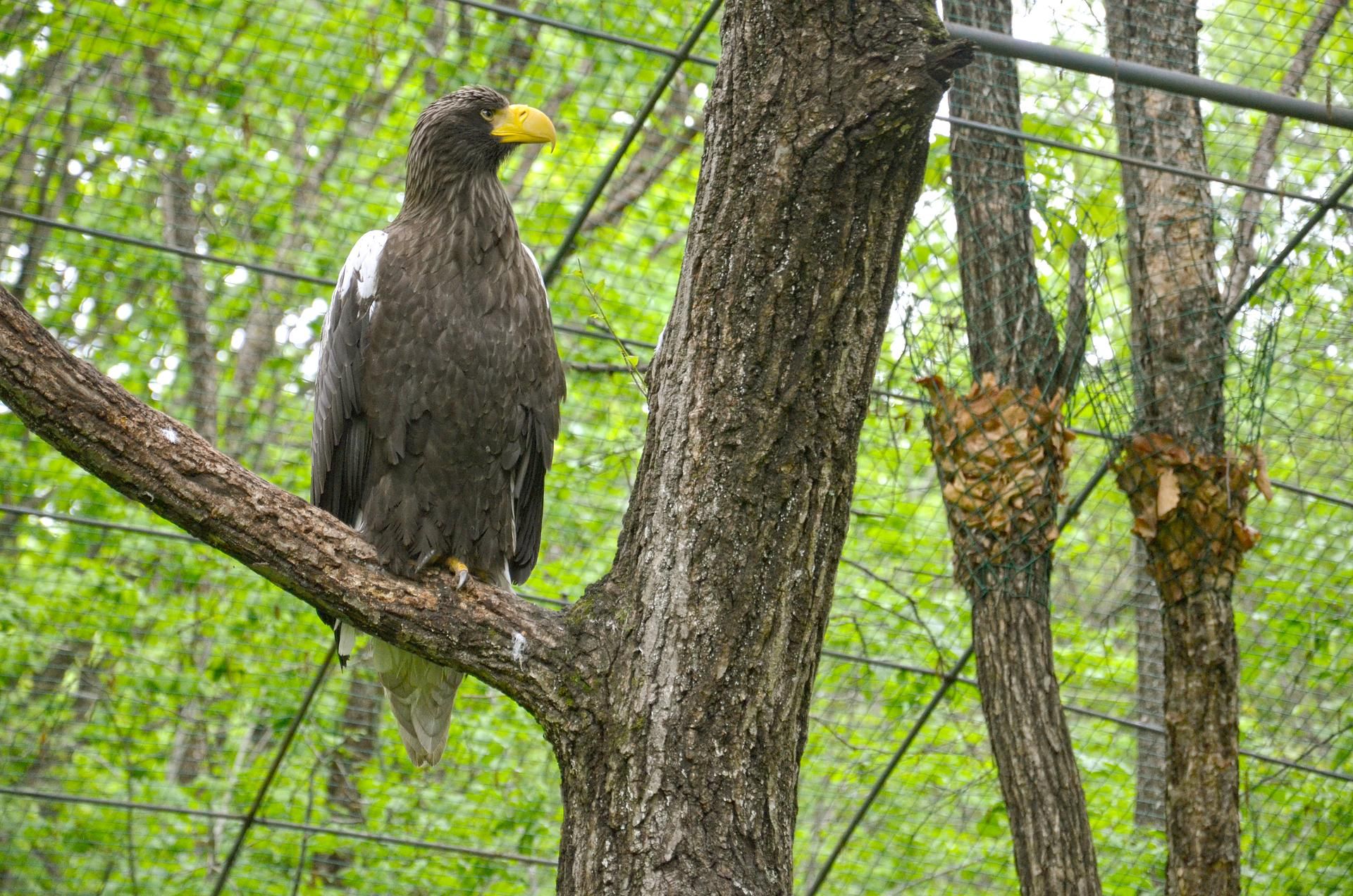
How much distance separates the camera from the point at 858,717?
595 centimetres

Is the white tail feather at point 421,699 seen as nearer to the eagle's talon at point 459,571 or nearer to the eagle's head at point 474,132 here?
the eagle's talon at point 459,571

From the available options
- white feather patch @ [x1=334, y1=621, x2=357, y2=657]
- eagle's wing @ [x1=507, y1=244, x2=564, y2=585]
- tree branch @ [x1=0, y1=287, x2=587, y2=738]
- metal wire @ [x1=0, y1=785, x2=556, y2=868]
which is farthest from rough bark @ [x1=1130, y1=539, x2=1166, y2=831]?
tree branch @ [x1=0, y1=287, x2=587, y2=738]

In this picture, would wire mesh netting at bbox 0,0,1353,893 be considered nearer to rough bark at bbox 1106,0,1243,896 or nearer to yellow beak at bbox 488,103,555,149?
rough bark at bbox 1106,0,1243,896

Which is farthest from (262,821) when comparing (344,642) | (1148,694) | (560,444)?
(1148,694)

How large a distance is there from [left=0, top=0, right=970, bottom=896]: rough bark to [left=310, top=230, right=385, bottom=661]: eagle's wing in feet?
3.55

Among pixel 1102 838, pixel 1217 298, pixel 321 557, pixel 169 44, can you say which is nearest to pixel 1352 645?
pixel 1102 838

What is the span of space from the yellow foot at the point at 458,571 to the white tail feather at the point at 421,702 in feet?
1.45

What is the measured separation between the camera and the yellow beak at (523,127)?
385cm

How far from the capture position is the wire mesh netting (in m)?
5.06

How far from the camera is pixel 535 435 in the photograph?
3768 mm

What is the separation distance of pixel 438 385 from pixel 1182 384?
251 centimetres

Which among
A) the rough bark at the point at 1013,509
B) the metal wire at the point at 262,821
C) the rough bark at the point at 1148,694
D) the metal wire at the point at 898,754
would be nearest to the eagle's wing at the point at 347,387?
the rough bark at the point at 1013,509

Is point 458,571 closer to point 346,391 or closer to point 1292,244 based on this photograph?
point 346,391

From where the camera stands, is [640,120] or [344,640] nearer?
[344,640]
